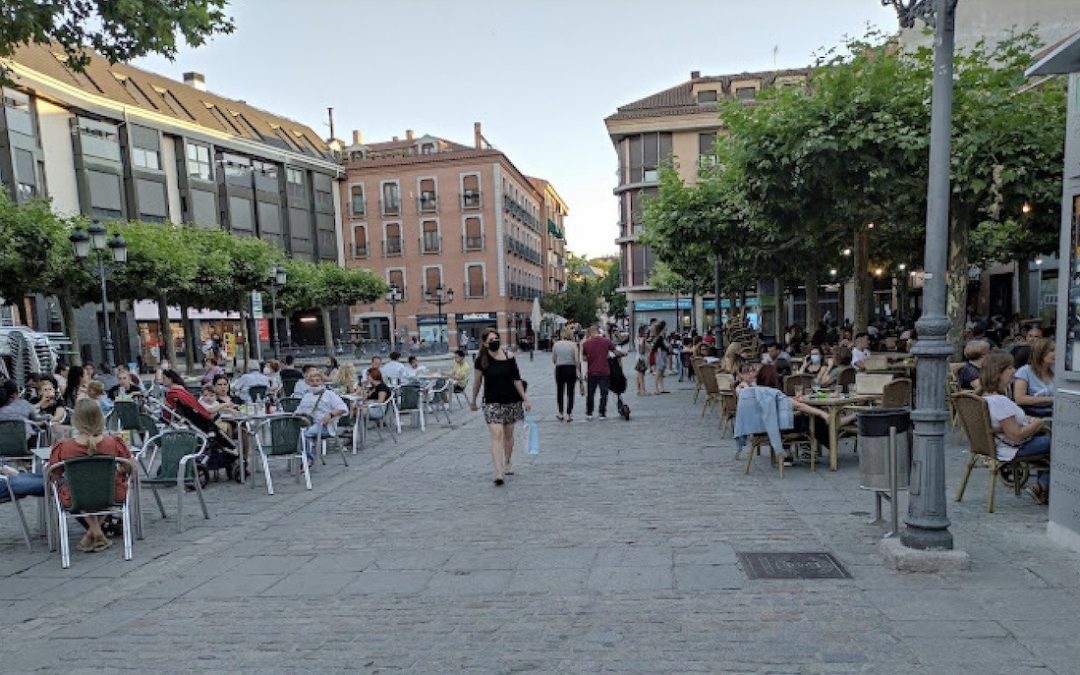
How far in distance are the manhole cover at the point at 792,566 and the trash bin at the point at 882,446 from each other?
607 mm

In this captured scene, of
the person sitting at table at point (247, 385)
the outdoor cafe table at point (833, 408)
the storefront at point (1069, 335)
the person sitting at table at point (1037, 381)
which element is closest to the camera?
the storefront at point (1069, 335)

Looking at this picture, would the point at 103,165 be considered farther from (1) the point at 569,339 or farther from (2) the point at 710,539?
(2) the point at 710,539

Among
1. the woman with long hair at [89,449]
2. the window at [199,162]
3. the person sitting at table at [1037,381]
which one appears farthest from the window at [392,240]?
the person sitting at table at [1037,381]

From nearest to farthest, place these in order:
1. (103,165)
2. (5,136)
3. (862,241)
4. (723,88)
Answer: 1. (862,241)
2. (5,136)
3. (103,165)
4. (723,88)

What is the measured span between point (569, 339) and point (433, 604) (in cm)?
765

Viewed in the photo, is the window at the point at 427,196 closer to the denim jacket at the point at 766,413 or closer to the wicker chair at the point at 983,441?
the denim jacket at the point at 766,413

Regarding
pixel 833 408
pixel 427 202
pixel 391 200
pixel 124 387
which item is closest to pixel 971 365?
pixel 833 408

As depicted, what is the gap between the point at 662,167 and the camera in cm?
1628

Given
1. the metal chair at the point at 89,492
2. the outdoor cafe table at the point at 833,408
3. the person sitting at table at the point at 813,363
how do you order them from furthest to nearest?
1. the person sitting at table at the point at 813,363
2. the outdoor cafe table at the point at 833,408
3. the metal chair at the point at 89,492

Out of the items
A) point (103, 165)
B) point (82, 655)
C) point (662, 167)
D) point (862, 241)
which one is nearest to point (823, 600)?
point (82, 655)

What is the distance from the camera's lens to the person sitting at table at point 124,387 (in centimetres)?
1153

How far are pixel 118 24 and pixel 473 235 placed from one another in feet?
147

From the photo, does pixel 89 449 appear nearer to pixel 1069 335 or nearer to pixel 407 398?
pixel 407 398

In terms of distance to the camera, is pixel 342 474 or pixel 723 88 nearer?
pixel 342 474
